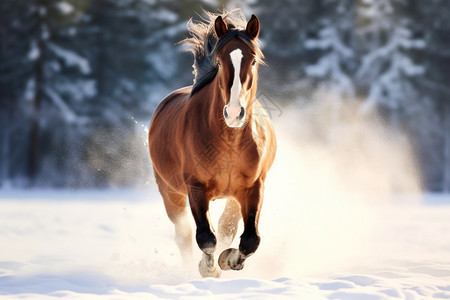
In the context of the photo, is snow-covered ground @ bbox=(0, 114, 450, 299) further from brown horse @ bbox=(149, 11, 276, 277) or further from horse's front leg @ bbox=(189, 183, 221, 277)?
brown horse @ bbox=(149, 11, 276, 277)

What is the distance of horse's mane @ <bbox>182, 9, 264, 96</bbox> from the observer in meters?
4.30

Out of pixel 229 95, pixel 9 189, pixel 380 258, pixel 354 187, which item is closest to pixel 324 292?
pixel 229 95

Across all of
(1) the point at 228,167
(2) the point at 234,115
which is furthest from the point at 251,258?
(2) the point at 234,115

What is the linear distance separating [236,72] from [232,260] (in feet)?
5.16

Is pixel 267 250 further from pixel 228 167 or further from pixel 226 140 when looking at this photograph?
pixel 226 140

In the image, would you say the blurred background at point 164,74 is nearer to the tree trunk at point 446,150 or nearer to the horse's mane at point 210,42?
the tree trunk at point 446,150

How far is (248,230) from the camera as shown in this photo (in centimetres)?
450

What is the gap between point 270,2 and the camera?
2042 cm

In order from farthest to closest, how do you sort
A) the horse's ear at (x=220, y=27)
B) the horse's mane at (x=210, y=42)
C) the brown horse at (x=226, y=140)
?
the horse's ear at (x=220, y=27) → the horse's mane at (x=210, y=42) → the brown horse at (x=226, y=140)

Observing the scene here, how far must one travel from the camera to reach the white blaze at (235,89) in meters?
3.91

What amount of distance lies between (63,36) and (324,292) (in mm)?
18025

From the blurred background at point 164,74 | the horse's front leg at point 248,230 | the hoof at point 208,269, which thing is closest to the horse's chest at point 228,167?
the horse's front leg at point 248,230

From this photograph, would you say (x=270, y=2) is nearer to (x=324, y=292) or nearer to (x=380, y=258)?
(x=380, y=258)

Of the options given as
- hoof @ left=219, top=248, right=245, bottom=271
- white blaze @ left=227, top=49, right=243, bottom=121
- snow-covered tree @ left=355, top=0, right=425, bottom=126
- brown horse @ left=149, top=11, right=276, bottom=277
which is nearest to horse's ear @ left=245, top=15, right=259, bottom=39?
brown horse @ left=149, top=11, right=276, bottom=277
